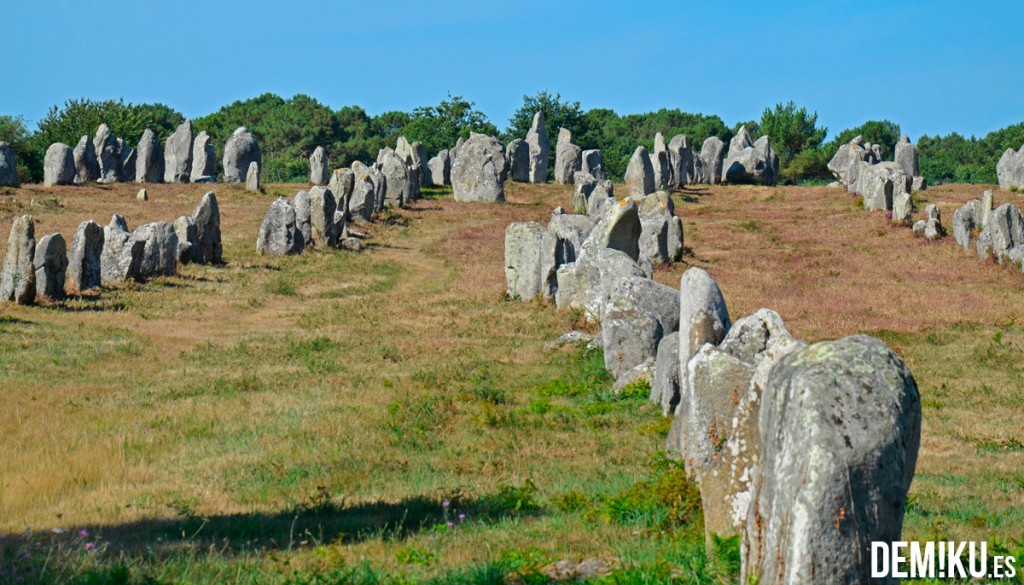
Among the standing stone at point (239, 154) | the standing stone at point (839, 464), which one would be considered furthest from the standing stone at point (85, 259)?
the standing stone at point (239, 154)

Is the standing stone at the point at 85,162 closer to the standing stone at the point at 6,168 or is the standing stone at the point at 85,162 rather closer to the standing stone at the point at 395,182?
the standing stone at the point at 6,168

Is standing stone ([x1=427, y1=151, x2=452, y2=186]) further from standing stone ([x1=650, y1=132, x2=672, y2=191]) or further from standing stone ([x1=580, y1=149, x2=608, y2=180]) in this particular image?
standing stone ([x1=650, y1=132, x2=672, y2=191])

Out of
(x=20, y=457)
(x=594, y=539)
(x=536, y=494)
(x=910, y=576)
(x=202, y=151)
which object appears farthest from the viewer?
(x=202, y=151)

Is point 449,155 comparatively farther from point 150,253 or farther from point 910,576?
point 910,576

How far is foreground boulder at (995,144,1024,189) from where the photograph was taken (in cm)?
6294

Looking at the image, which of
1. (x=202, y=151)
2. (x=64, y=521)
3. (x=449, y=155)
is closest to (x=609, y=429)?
(x=64, y=521)

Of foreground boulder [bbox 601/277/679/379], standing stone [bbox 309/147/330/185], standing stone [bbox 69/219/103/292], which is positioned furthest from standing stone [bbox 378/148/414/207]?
foreground boulder [bbox 601/277/679/379]

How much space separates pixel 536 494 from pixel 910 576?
15.1 feet

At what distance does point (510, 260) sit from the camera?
3291cm

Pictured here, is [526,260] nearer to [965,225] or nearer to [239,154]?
[965,225]

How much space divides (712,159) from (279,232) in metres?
45.7

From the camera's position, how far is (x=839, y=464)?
19.9ft

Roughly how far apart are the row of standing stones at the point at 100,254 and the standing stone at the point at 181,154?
31155 mm

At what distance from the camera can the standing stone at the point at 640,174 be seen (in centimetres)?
6084
